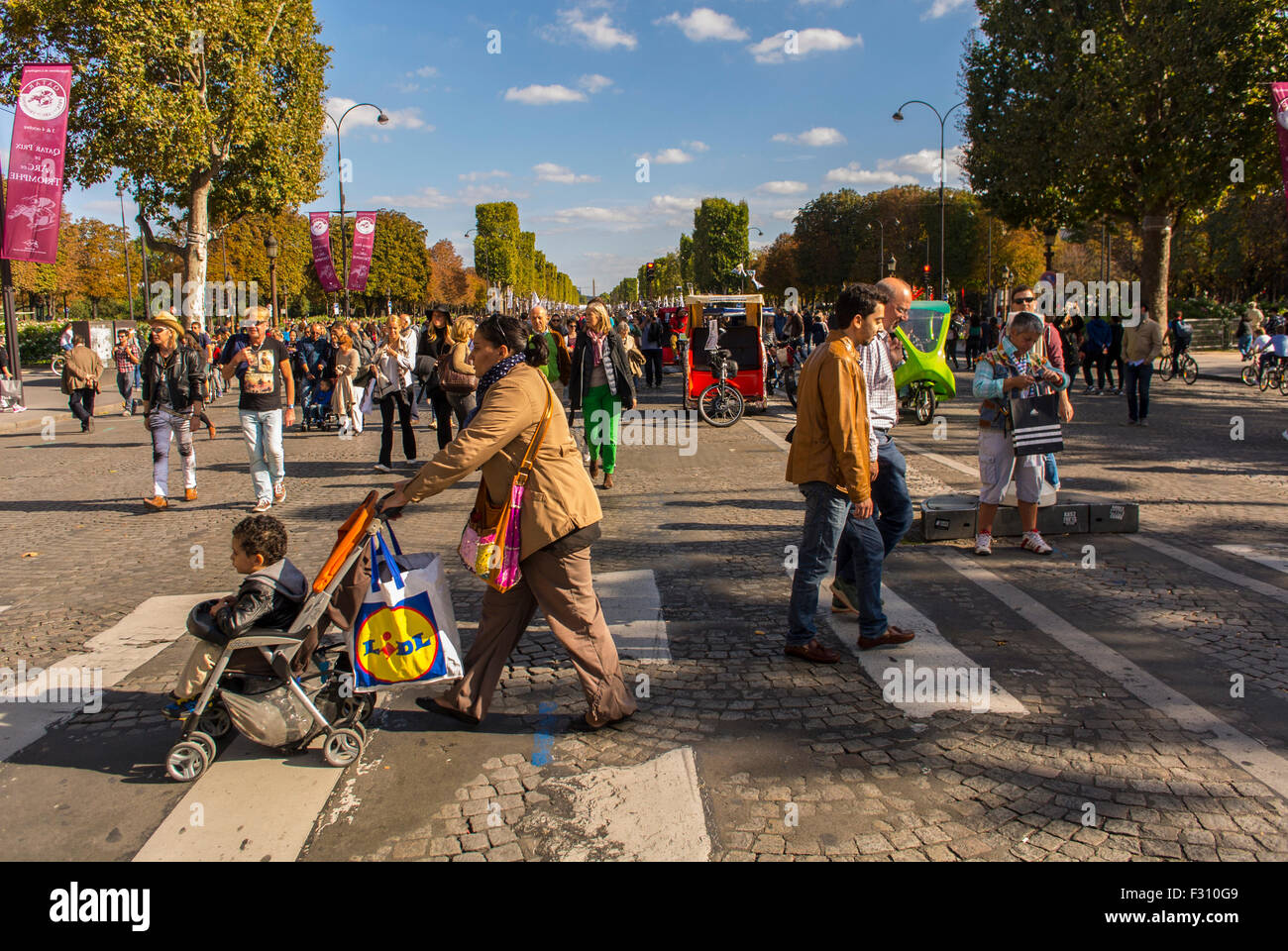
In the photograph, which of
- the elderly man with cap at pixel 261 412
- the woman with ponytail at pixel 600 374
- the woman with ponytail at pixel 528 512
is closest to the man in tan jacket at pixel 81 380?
the elderly man with cap at pixel 261 412

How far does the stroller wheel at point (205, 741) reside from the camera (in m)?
3.63

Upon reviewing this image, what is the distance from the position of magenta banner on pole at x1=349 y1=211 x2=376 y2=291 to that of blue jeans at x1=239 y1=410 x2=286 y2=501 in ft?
74.7

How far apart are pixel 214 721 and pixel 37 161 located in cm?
1906

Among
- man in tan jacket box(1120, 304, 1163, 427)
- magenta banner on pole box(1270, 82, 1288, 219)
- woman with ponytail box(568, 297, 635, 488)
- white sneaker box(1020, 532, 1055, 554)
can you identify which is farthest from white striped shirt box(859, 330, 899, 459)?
magenta banner on pole box(1270, 82, 1288, 219)

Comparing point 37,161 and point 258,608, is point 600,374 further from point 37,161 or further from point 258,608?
point 37,161

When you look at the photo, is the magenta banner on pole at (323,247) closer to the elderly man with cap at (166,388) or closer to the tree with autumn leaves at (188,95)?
the tree with autumn leaves at (188,95)

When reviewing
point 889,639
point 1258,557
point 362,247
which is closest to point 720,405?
point 1258,557

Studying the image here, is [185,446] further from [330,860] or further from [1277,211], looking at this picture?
[1277,211]

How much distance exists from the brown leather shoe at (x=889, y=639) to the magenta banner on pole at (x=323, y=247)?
29.3 meters

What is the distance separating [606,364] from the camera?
944cm

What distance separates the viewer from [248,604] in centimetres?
360
